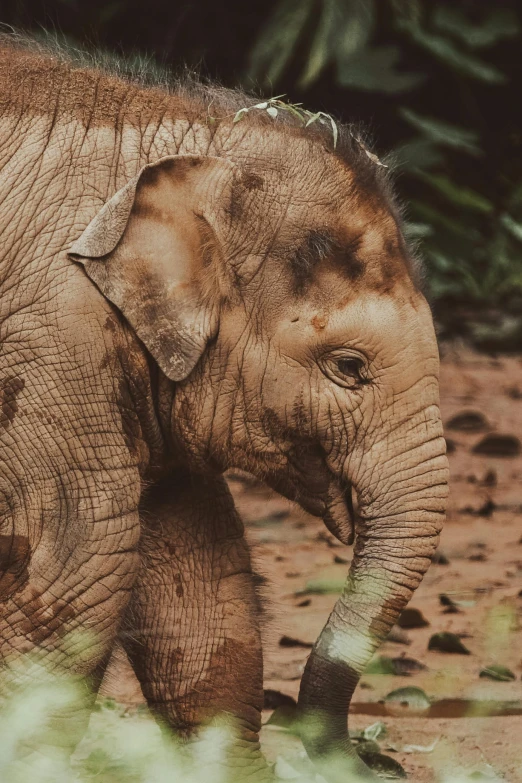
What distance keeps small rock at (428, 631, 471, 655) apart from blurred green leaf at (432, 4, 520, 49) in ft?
A: 22.4

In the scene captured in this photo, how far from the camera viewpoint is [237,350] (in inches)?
182

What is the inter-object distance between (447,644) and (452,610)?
0.49 metres

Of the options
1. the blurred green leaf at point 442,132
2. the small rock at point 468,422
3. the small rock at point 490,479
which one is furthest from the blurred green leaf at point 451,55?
the small rock at point 490,479

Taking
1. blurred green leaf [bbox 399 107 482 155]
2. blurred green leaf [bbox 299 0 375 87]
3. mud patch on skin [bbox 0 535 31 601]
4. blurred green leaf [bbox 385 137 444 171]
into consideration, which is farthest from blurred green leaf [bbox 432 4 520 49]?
mud patch on skin [bbox 0 535 31 601]

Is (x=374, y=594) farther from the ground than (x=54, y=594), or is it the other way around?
(x=374, y=594)

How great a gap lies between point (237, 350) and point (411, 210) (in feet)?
23.6

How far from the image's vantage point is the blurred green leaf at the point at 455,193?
38.9ft

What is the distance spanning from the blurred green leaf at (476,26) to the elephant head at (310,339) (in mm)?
7388

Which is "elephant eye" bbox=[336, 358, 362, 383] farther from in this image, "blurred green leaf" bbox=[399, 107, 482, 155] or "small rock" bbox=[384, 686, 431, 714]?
"blurred green leaf" bbox=[399, 107, 482, 155]

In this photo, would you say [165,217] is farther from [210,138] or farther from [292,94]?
[292,94]

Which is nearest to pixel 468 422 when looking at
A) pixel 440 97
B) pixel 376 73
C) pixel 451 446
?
pixel 451 446

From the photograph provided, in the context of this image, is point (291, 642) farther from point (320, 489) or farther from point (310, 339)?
point (310, 339)

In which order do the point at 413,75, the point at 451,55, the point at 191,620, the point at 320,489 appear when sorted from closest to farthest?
the point at 320,489 < the point at 191,620 < the point at 413,75 < the point at 451,55

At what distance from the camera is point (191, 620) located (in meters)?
5.14
